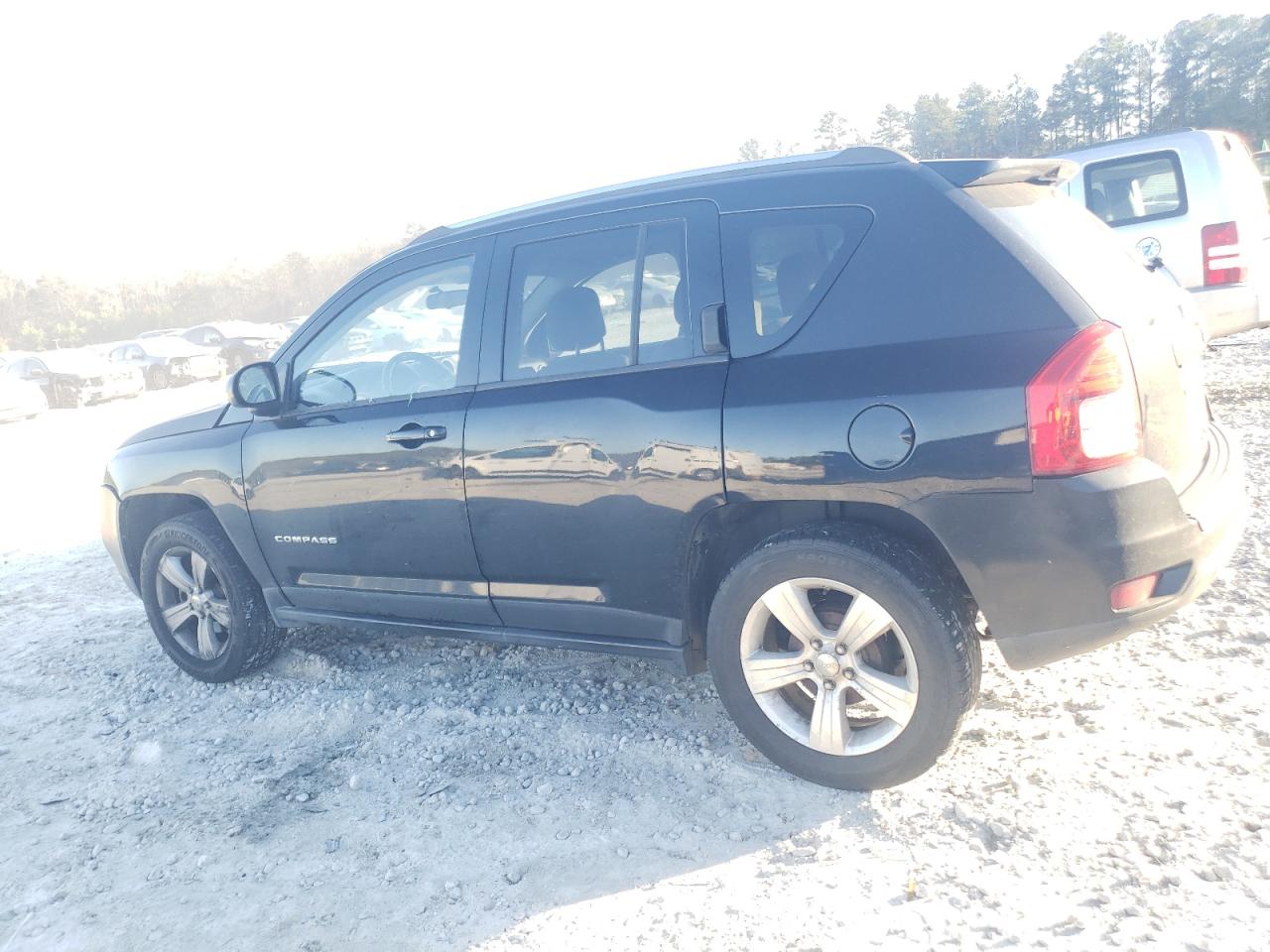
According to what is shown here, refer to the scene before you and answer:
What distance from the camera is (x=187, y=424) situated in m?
4.62

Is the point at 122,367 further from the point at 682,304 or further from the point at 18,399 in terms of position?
the point at 682,304

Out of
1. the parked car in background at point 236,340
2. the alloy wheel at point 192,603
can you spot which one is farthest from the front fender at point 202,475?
the parked car in background at point 236,340

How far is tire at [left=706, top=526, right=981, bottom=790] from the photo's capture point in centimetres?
285

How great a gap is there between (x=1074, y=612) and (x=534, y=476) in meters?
1.77

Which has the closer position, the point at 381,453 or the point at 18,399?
the point at 381,453

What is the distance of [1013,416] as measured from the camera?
2654mm

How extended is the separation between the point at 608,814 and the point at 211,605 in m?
2.38

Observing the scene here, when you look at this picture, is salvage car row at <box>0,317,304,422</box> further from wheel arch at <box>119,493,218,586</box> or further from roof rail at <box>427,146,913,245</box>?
roof rail at <box>427,146,913,245</box>

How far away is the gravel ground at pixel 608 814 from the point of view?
2.55m

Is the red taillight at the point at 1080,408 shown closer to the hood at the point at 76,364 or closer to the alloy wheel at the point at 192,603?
the alloy wheel at the point at 192,603

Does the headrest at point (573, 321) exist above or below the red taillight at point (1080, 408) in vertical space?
above

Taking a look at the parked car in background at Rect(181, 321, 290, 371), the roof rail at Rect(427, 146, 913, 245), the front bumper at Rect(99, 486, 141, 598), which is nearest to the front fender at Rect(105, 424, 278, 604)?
the front bumper at Rect(99, 486, 141, 598)

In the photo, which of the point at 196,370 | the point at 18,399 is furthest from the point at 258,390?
the point at 196,370

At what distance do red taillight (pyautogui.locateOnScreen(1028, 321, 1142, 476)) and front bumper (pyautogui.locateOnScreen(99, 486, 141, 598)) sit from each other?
4226mm
